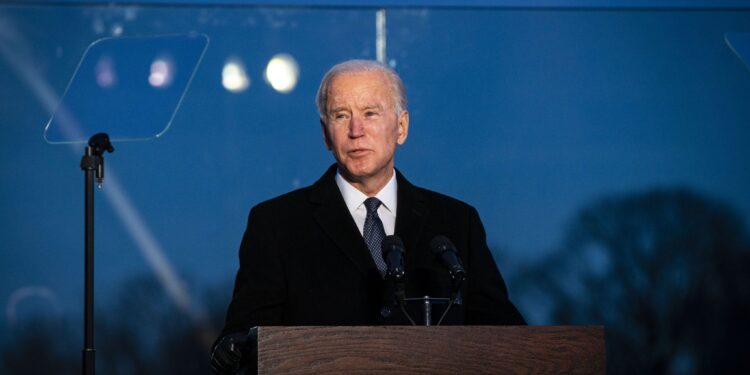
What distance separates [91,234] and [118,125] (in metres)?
0.76

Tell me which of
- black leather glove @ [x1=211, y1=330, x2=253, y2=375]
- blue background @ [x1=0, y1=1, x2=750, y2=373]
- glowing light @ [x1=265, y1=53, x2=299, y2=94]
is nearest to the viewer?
black leather glove @ [x1=211, y1=330, x2=253, y2=375]

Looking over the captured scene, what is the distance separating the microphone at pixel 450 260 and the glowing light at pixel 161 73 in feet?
7.60

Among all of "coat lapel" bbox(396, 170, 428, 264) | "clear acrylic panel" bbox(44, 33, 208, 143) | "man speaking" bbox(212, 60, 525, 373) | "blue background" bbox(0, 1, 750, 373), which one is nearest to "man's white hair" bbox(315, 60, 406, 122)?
"man speaking" bbox(212, 60, 525, 373)

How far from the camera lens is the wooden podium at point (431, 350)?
6.03 feet

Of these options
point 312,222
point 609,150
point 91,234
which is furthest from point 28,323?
point 609,150

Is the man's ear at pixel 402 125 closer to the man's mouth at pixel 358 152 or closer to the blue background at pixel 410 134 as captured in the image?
the man's mouth at pixel 358 152

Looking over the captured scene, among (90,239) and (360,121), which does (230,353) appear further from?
(90,239)

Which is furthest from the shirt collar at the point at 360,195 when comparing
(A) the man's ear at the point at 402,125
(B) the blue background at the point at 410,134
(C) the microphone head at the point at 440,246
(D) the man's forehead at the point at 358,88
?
(B) the blue background at the point at 410,134

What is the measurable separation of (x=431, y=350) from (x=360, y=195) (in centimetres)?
92

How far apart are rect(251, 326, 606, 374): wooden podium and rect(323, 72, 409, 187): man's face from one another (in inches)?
33.4

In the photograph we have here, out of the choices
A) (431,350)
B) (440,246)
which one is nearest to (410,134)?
(440,246)

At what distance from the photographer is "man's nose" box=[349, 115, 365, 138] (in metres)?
2.66

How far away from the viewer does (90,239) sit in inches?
142

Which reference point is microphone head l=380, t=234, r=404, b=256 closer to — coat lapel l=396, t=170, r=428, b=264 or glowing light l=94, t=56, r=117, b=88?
coat lapel l=396, t=170, r=428, b=264
